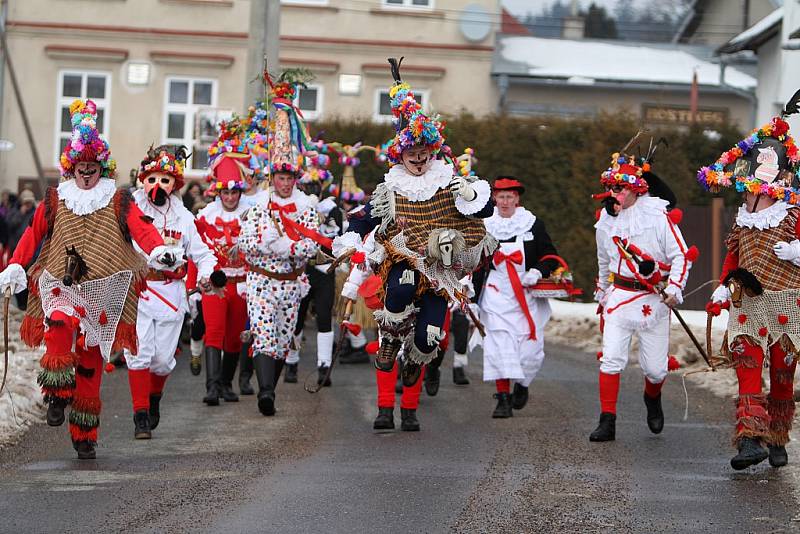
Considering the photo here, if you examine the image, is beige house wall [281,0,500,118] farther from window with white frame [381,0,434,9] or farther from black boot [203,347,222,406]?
black boot [203,347,222,406]

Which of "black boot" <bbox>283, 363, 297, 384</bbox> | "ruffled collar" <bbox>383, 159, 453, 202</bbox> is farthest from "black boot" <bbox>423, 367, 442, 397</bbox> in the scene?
"ruffled collar" <bbox>383, 159, 453, 202</bbox>

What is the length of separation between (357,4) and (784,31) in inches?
453

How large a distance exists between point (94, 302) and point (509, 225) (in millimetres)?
4054

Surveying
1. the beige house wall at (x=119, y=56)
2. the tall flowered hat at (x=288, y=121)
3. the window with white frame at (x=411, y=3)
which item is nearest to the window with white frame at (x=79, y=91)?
the beige house wall at (x=119, y=56)

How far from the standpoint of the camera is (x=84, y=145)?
30.8 feet

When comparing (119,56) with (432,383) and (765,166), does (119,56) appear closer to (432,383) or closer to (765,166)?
(432,383)

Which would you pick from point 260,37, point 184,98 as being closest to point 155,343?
point 260,37

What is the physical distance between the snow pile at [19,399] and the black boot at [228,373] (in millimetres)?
1507

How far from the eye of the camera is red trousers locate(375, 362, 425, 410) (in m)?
10.7

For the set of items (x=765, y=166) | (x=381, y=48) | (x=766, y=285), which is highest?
(x=381, y=48)

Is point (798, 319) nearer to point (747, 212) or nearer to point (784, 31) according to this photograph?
point (747, 212)

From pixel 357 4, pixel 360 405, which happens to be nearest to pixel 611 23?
A: pixel 357 4

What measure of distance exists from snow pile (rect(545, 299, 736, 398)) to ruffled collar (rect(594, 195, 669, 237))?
313 centimetres

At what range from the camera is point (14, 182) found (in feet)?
110
